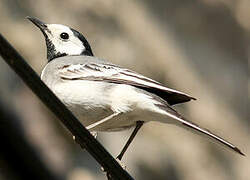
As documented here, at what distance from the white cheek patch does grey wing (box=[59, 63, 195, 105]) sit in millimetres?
624

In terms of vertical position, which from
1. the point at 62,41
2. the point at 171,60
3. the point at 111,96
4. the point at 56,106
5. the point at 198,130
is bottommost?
the point at 171,60

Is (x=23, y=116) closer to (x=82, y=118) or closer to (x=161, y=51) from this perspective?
(x=82, y=118)

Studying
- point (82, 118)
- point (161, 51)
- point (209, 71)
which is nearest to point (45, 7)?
point (161, 51)

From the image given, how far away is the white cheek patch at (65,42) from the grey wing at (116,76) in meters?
0.62

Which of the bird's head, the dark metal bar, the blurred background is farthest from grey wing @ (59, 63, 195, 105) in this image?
the blurred background

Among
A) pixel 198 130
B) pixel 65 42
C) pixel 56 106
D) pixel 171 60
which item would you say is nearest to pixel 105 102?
pixel 198 130

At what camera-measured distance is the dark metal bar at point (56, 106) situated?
9.49 ft

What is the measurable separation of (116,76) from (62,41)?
3.35 feet

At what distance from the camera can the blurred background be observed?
323 inches

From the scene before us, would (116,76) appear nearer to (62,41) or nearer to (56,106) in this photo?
(62,41)

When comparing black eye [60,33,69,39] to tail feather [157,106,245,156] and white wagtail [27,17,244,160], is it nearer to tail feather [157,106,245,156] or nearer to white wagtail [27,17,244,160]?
white wagtail [27,17,244,160]

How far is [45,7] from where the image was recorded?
29.0 feet

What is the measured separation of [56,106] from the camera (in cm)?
306

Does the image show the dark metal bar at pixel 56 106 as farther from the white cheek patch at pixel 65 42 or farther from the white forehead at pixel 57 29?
the white forehead at pixel 57 29
